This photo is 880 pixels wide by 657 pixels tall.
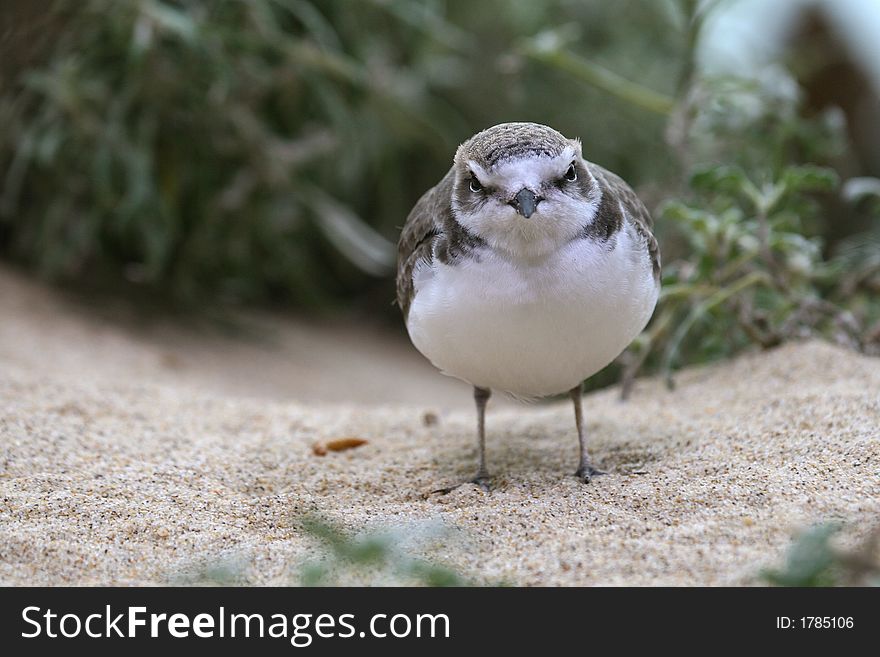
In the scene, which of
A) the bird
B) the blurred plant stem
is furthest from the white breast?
the blurred plant stem

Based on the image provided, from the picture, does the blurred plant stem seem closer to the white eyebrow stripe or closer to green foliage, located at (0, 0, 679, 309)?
green foliage, located at (0, 0, 679, 309)

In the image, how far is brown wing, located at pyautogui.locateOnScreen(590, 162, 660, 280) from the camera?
10.2 feet

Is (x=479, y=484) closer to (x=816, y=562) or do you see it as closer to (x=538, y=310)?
(x=538, y=310)

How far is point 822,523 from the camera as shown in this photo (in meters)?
2.44

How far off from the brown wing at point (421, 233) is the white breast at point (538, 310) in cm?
14

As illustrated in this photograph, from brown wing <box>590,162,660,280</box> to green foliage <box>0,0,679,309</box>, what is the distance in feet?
7.48

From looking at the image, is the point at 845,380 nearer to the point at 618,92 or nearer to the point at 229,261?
the point at 618,92

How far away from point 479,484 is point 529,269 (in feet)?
2.64

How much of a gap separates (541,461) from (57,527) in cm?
175

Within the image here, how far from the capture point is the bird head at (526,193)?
9.52ft

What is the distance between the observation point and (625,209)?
11.0 ft

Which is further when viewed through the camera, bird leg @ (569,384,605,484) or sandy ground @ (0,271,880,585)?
bird leg @ (569,384,605,484)
